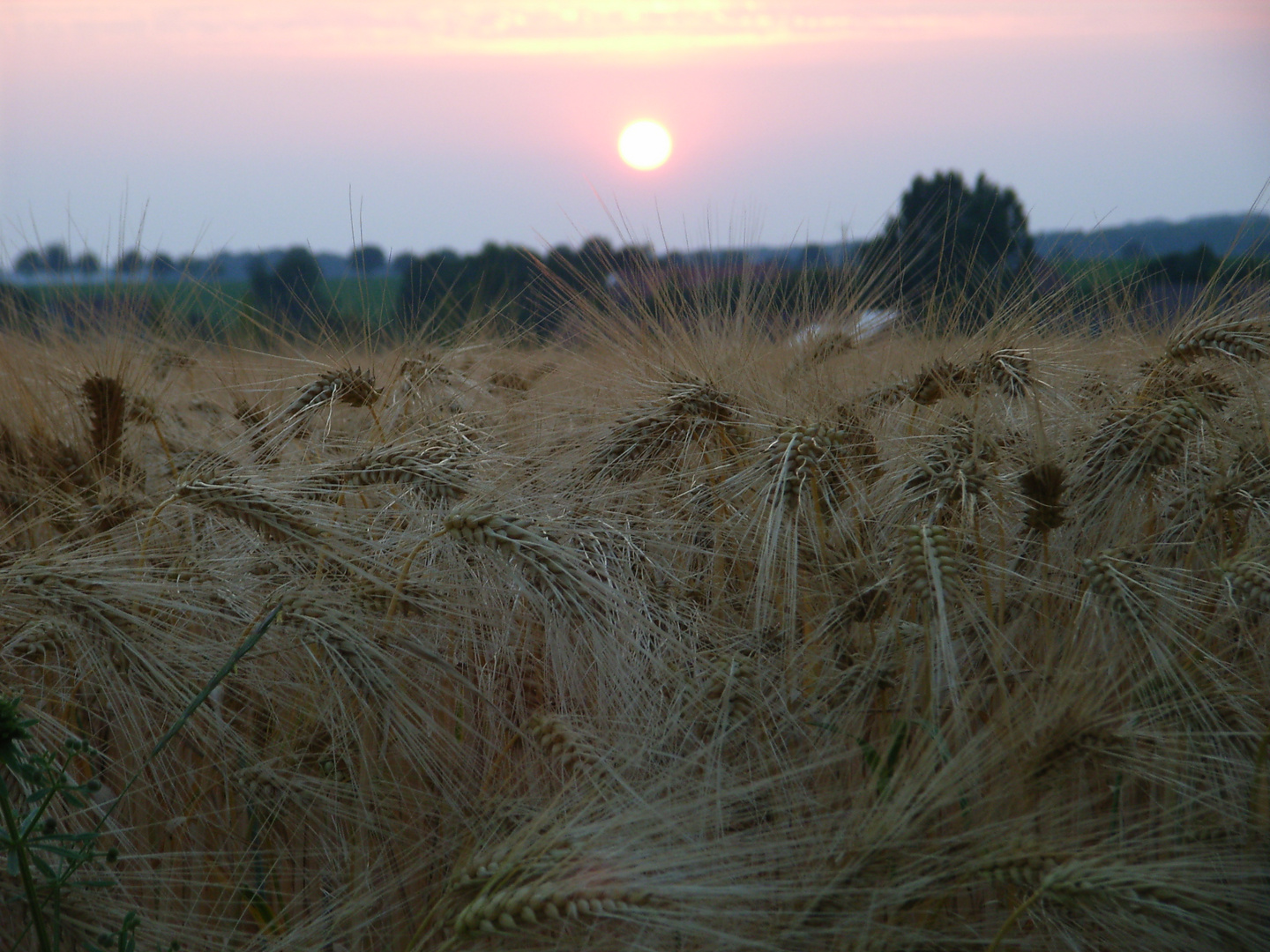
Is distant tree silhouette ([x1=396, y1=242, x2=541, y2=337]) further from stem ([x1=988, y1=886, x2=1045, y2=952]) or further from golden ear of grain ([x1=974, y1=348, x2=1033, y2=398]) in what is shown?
stem ([x1=988, y1=886, x2=1045, y2=952])

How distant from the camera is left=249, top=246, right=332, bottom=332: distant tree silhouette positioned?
2854 mm

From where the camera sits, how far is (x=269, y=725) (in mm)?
1817

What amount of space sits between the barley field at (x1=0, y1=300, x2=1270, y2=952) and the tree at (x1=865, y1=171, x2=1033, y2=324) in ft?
1.65

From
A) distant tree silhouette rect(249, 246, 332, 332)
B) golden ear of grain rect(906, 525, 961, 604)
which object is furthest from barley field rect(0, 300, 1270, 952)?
distant tree silhouette rect(249, 246, 332, 332)

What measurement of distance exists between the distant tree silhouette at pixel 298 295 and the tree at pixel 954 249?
176 centimetres

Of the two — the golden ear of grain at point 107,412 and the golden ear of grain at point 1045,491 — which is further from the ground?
the golden ear of grain at point 107,412

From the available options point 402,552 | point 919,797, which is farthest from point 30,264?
point 919,797

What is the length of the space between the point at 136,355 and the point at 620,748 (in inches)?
87.7

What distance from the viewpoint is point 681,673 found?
1474 millimetres

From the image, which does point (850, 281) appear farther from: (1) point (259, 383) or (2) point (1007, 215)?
(1) point (259, 383)

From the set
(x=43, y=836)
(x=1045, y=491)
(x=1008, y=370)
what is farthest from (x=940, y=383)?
(x=43, y=836)

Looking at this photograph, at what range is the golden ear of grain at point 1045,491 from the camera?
1.49 metres

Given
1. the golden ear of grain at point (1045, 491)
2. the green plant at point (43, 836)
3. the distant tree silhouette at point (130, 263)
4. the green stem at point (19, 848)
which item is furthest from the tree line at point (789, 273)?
the green stem at point (19, 848)

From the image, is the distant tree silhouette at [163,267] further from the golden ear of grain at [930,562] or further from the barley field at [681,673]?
the golden ear of grain at [930,562]
